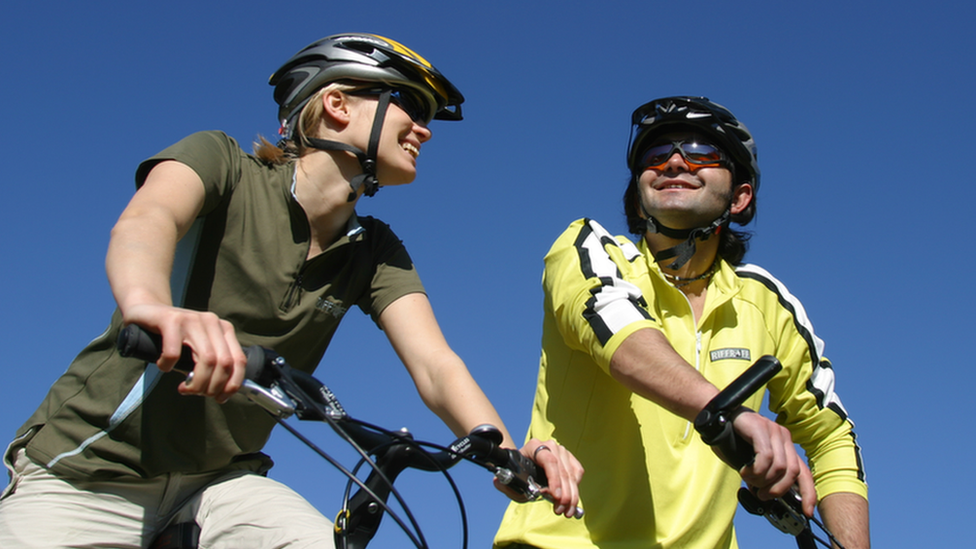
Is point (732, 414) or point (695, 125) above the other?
point (695, 125)

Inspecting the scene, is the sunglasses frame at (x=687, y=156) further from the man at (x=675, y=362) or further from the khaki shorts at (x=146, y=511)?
the khaki shorts at (x=146, y=511)

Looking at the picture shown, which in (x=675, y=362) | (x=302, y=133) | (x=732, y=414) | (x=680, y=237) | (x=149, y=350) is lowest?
(x=149, y=350)

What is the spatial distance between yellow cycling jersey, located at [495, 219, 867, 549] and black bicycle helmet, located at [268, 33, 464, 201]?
1.13 meters

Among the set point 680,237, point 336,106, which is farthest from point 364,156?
point 680,237

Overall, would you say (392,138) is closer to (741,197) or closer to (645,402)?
(645,402)

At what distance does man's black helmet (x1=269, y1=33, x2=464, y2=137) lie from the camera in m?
4.88

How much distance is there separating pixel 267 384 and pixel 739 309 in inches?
129

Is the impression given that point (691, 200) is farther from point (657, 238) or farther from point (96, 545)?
point (96, 545)

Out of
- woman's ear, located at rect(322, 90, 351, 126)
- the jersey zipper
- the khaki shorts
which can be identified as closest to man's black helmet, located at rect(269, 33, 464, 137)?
woman's ear, located at rect(322, 90, 351, 126)

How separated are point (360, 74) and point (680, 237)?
216cm

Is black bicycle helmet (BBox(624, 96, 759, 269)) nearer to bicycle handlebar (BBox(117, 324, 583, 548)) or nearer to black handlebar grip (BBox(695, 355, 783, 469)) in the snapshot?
black handlebar grip (BBox(695, 355, 783, 469))

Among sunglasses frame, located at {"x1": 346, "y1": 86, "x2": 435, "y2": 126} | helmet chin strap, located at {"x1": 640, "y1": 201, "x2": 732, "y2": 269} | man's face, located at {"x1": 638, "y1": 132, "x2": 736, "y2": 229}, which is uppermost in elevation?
man's face, located at {"x1": 638, "y1": 132, "x2": 736, "y2": 229}

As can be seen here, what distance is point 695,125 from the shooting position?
5.87 m

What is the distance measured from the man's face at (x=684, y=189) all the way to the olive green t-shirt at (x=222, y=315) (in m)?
1.85
